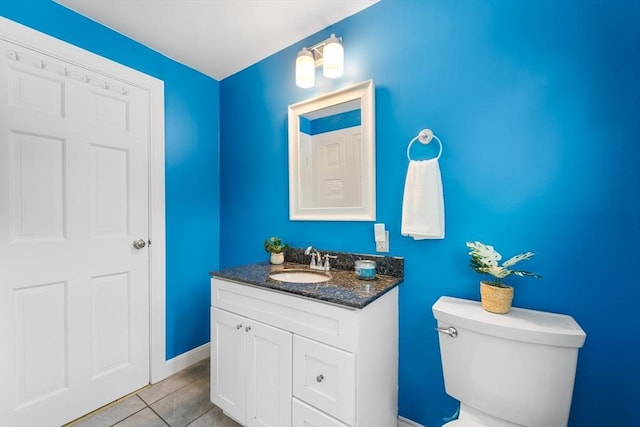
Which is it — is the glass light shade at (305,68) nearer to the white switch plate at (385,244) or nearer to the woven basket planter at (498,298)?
the white switch plate at (385,244)

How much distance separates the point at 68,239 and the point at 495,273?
6.90 feet

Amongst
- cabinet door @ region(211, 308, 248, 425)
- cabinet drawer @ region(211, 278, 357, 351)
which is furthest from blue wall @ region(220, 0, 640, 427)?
cabinet door @ region(211, 308, 248, 425)

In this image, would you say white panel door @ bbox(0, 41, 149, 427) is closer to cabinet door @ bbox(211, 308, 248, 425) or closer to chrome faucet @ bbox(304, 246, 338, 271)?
cabinet door @ bbox(211, 308, 248, 425)

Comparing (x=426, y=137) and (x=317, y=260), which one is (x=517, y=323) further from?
(x=317, y=260)

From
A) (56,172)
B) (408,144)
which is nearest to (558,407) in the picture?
(408,144)

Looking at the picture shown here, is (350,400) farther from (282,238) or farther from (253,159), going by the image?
(253,159)

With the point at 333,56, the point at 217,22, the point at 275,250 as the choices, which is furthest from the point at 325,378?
the point at 217,22

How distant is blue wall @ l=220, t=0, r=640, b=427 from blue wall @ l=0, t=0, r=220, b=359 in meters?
1.11

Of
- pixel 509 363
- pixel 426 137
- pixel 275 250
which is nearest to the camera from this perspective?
pixel 509 363

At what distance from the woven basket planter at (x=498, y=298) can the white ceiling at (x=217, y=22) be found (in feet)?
5.02

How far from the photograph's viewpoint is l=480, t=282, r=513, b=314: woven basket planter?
992mm

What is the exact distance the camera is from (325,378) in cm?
106

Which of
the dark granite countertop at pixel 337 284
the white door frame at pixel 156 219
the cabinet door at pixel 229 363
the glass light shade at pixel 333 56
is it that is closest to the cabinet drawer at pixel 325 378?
the dark granite countertop at pixel 337 284

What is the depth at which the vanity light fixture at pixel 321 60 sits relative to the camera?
1.43 metres
